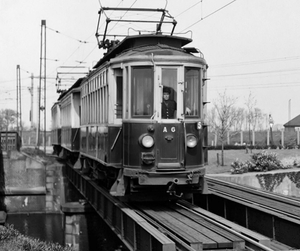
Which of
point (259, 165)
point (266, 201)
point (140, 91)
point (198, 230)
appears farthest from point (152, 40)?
point (259, 165)

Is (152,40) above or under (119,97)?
above

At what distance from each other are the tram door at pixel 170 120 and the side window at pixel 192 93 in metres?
0.16

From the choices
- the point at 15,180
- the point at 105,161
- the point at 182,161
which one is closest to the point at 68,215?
the point at 105,161

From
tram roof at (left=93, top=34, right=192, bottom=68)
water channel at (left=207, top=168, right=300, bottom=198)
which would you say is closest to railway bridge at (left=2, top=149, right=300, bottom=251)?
tram roof at (left=93, top=34, right=192, bottom=68)

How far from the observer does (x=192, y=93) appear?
1103 cm

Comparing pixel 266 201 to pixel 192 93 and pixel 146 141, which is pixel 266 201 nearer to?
pixel 192 93

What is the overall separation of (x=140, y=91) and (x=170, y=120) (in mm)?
846

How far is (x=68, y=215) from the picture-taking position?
1902 cm

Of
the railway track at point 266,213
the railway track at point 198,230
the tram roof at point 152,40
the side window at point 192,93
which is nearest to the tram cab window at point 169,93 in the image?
the side window at point 192,93

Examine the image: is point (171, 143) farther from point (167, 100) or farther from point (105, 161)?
point (105, 161)

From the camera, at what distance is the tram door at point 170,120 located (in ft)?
35.1

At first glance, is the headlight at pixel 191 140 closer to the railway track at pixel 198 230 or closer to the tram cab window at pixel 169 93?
the tram cab window at pixel 169 93

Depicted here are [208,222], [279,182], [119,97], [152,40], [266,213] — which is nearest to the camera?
[208,222]

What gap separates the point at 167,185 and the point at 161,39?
323 centimetres
